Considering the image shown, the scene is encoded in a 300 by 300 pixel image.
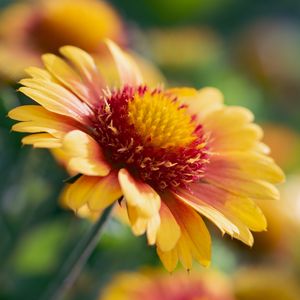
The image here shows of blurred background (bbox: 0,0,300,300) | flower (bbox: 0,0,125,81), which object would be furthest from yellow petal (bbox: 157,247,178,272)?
flower (bbox: 0,0,125,81)

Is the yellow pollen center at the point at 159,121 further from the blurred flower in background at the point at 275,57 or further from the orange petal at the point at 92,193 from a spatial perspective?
the blurred flower in background at the point at 275,57

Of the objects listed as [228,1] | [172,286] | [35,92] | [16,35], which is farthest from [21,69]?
[228,1]

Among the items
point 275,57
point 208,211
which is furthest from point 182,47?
point 208,211

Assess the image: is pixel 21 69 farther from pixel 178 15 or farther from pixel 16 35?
pixel 178 15

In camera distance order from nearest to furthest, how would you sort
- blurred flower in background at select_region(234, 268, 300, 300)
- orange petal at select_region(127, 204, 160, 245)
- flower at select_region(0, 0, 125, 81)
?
1. orange petal at select_region(127, 204, 160, 245)
2. blurred flower in background at select_region(234, 268, 300, 300)
3. flower at select_region(0, 0, 125, 81)

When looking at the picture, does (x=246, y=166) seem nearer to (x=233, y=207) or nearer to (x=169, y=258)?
(x=233, y=207)

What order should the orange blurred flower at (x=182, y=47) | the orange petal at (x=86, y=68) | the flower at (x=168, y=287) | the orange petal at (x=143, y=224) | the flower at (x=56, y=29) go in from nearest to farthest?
the orange petal at (x=143, y=224) → the orange petal at (x=86, y=68) → the flower at (x=168, y=287) → the flower at (x=56, y=29) → the orange blurred flower at (x=182, y=47)

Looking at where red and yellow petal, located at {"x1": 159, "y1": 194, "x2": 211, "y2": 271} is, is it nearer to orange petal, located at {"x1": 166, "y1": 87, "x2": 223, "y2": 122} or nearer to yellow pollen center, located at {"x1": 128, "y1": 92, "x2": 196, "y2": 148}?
yellow pollen center, located at {"x1": 128, "y1": 92, "x2": 196, "y2": 148}

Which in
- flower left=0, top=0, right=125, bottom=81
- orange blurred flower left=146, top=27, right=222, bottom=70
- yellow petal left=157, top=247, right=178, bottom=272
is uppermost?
yellow petal left=157, top=247, right=178, bottom=272

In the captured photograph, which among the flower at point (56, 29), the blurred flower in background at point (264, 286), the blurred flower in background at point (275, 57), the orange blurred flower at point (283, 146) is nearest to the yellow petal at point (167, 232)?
the blurred flower in background at point (264, 286)
